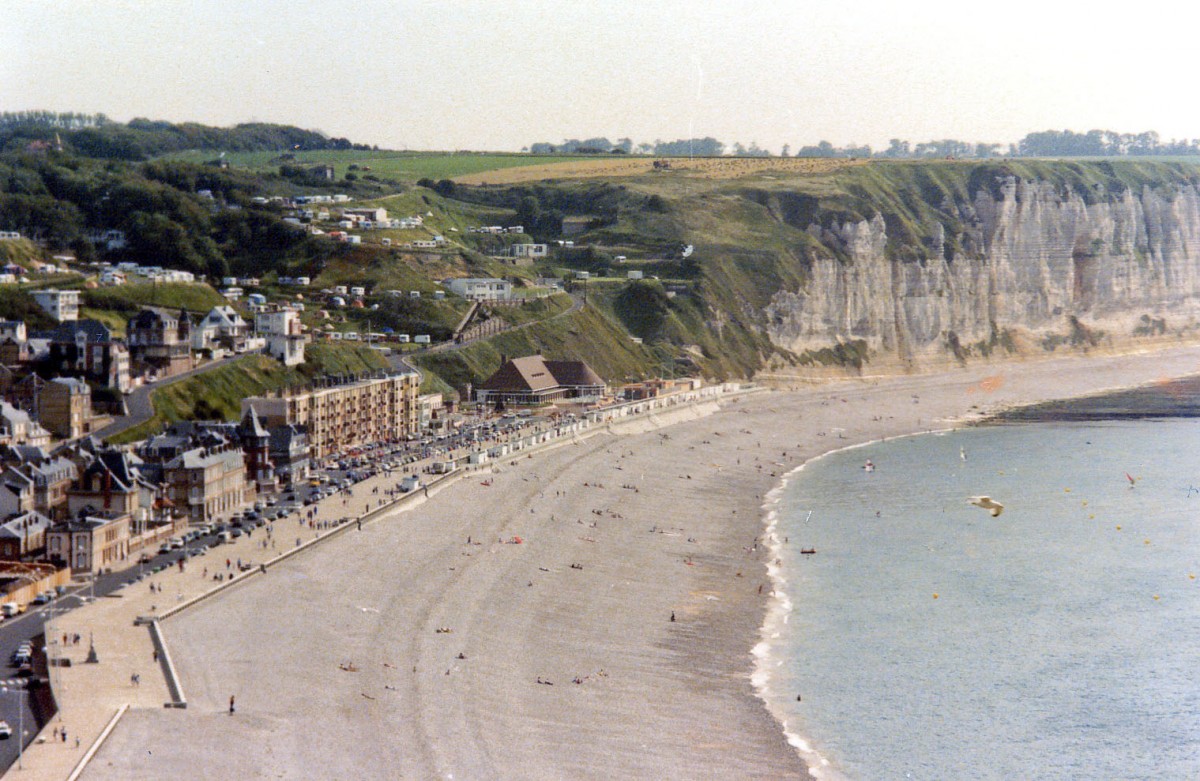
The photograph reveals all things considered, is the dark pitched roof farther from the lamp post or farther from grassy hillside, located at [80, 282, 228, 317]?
the lamp post

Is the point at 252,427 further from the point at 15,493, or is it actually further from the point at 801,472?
the point at 801,472

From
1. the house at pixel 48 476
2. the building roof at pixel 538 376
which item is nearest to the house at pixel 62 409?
the house at pixel 48 476

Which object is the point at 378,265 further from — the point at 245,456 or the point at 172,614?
the point at 172,614

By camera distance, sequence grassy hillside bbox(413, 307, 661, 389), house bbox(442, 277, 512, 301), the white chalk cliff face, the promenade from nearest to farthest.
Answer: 1. the promenade
2. grassy hillside bbox(413, 307, 661, 389)
3. house bbox(442, 277, 512, 301)
4. the white chalk cliff face

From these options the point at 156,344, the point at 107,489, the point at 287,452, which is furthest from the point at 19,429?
the point at 156,344

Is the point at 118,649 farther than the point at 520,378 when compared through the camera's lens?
No

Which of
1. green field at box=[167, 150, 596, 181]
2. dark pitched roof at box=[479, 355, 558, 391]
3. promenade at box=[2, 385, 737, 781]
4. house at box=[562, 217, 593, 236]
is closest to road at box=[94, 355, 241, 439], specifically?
promenade at box=[2, 385, 737, 781]

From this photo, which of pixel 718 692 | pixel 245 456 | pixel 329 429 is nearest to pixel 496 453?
pixel 329 429
